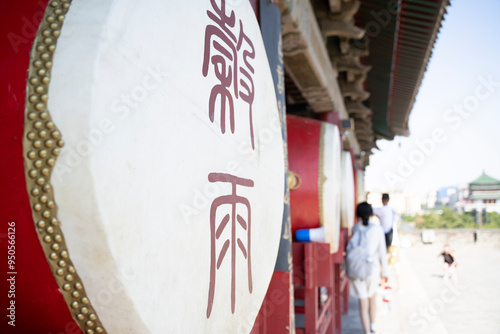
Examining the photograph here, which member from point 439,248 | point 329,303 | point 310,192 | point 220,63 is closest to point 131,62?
point 220,63

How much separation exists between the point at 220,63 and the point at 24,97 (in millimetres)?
489

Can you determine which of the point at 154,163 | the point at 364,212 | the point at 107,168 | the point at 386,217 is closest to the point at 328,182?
the point at 364,212

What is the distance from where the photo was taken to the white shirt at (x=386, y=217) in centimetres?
484

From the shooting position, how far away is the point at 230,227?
92 cm

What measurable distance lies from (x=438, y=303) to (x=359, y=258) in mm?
3057

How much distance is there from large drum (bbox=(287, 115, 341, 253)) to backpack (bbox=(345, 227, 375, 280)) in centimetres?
73

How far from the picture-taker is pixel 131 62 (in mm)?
550

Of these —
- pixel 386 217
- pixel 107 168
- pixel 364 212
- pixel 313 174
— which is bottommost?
pixel 386 217

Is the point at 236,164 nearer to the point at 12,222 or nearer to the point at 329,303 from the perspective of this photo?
the point at 12,222

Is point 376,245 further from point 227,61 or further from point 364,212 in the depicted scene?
point 227,61

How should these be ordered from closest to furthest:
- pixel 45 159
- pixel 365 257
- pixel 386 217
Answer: pixel 45 159
pixel 365 257
pixel 386 217

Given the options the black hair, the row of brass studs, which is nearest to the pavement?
the black hair

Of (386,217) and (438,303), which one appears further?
(438,303)

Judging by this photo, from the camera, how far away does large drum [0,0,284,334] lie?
0.48 meters
